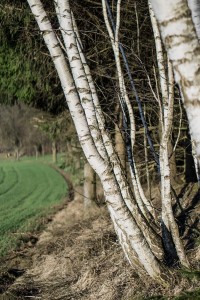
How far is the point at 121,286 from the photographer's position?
6.62 meters

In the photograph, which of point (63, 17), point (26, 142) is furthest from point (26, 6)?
point (26, 142)

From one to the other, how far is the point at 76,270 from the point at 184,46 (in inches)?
246

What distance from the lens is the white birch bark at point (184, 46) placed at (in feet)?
10.1

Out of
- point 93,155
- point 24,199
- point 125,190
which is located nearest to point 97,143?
point 93,155

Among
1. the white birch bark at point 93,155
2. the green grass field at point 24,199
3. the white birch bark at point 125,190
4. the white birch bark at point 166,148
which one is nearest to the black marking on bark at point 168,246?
the white birch bark at point 125,190

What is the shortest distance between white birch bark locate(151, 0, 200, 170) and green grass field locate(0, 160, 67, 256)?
9166mm

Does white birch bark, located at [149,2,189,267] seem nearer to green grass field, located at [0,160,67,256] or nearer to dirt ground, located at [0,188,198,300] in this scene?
dirt ground, located at [0,188,198,300]

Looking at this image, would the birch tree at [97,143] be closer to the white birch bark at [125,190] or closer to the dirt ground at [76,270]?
the white birch bark at [125,190]

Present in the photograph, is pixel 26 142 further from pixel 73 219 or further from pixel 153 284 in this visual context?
pixel 153 284

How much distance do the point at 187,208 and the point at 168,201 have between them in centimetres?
373

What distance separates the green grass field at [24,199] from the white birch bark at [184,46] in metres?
9.17

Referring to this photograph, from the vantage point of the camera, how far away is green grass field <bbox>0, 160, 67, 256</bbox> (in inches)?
575

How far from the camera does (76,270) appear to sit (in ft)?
28.2

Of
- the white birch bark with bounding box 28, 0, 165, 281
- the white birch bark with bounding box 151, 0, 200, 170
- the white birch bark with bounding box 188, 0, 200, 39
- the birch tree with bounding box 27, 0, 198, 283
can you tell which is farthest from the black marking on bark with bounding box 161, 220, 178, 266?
the white birch bark with bounding box 188, 0, 200, 39
